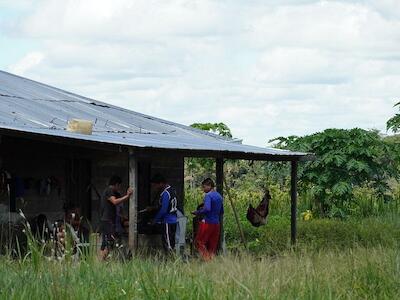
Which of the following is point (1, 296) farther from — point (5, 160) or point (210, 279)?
point (5, 160)

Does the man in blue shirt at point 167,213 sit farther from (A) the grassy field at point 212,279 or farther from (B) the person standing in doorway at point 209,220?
(A) the grassy field at point 212,279

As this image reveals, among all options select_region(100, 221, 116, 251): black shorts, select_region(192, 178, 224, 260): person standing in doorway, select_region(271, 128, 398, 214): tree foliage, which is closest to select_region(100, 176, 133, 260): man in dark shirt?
select_region(100, 221, 116, 251): black shorts

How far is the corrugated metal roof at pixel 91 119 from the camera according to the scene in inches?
551

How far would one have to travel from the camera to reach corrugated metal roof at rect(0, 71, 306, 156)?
14.0m

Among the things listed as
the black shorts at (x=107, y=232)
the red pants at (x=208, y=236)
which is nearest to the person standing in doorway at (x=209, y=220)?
the red pants at (x=208, y=236)

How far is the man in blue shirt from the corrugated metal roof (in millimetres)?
664

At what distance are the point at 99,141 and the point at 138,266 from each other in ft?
12.3

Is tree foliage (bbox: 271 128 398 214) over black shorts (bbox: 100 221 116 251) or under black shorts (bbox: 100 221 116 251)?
over

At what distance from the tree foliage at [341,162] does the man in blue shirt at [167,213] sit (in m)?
9.15

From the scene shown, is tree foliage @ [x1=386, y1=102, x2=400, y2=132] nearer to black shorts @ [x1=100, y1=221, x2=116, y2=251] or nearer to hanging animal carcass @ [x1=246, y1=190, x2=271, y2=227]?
hanging animal carcass @ [x1=246, y1=190, x2=271, y2=227]

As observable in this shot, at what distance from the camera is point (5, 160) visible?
1532 centimetres

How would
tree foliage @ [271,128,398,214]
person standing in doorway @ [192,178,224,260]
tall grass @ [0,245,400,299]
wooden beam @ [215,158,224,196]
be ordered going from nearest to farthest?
tall grass @ [0,245,400,299], person standing in doorway @ [192,178,224,260], wooden beam @ [215,158,224,196], tree foliage @ [271,128,398,214]

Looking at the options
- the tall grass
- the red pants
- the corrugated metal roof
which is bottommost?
the tall grass

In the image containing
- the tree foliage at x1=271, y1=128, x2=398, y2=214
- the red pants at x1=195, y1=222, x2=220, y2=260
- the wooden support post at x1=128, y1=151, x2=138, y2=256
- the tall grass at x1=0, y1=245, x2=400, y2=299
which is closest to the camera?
the tall grass at x1=0, y1=245, x2=400, y2=299
